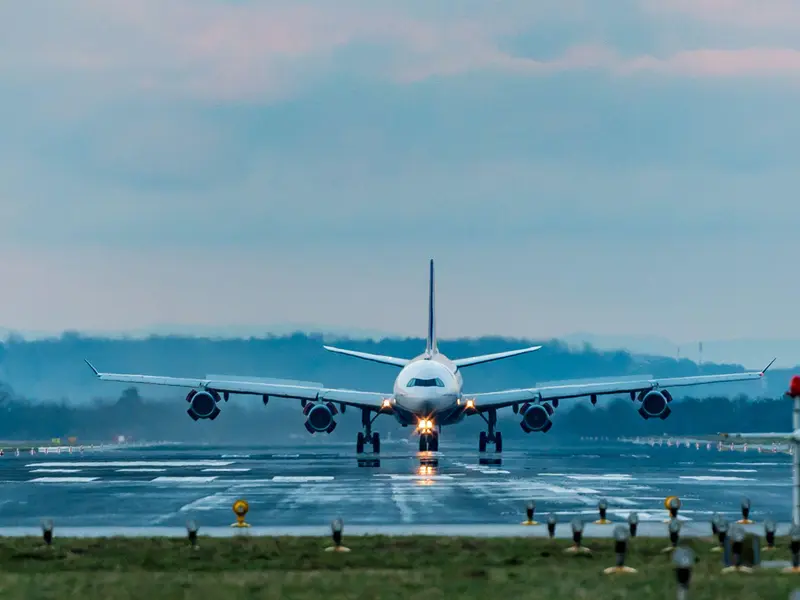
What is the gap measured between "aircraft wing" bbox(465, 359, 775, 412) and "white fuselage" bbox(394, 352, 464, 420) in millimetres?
6701

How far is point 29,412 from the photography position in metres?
Answer: 146

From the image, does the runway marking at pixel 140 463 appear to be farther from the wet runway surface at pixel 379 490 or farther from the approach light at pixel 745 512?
the approach light at pixel 745 512

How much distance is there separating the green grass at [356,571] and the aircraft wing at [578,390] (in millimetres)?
61147

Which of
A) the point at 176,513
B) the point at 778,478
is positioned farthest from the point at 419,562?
the point at 778,478

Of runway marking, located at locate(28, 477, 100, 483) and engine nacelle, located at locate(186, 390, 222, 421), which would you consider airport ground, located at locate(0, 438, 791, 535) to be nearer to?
runway marking, located at locate(28, 477, 100, 483)

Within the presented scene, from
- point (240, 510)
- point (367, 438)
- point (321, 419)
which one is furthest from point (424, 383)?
point (240, 510)

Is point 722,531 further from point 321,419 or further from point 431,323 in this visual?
point 431,323

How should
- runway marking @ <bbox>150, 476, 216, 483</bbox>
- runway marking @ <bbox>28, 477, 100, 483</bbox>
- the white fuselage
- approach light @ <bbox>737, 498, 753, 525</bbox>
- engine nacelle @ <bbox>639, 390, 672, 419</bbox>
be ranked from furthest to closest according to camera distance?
1. engine nacelle @ <bbox>639, 390, 672, 419</bbox>
2. the white fuselage
3. runway marking @ <bbox>28, 477, 100, 483</bbox>
4. runway marking @ <bbox>150, 476, 216, 483</bbox>
5. approach light @ <bbox>737, 498, 753, 525</bbox>

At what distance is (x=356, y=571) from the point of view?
25.6m

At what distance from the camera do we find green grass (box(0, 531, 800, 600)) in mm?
22203

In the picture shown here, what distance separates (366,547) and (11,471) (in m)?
47.1

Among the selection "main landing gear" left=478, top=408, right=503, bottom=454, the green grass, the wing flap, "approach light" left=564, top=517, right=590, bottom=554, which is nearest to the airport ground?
the green grass

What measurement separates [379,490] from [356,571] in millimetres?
26043

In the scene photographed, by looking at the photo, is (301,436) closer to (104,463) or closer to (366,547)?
(104,463)
